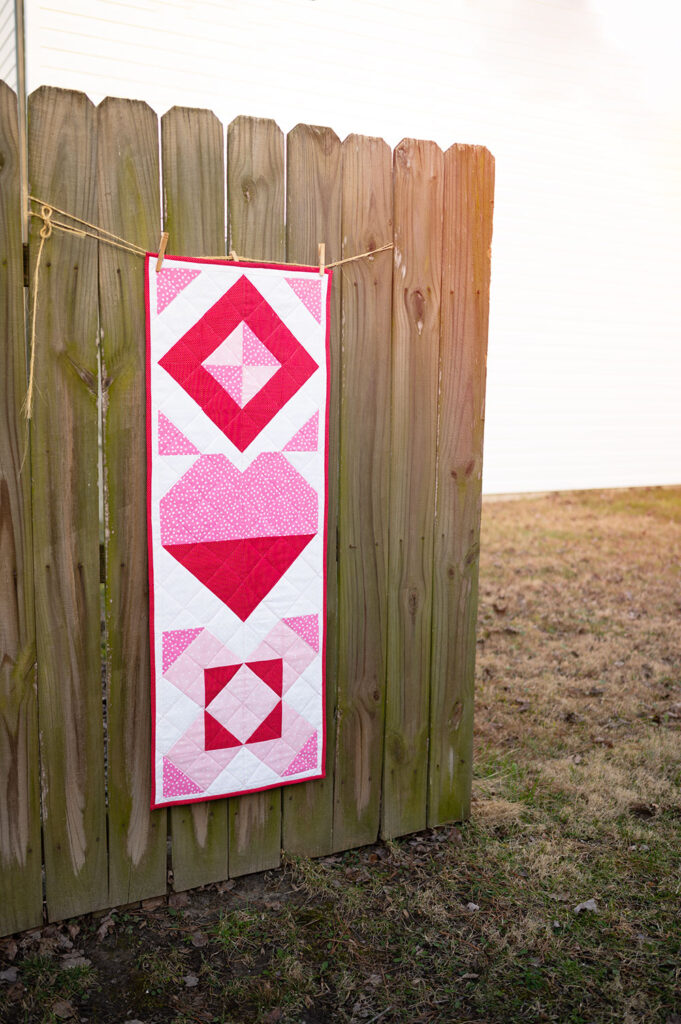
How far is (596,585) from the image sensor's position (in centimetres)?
683

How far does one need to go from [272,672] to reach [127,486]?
0.77 metres

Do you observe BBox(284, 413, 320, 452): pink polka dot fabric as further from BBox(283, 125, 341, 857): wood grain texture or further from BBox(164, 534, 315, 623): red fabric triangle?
BBox(164, 534, 315, 623): red fabric triangle

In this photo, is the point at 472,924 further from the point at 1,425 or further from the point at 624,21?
the point at 624,21

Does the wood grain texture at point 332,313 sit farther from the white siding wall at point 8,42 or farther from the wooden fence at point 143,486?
Answer: the white siding wall at point 8,42

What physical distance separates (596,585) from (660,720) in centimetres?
258

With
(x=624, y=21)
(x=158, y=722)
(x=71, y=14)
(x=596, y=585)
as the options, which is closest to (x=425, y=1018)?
(x=158, y=722)

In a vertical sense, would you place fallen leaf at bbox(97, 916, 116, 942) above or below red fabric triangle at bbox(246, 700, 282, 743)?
below

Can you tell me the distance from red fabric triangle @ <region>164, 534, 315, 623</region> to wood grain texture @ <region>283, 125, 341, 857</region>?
0.70 feet

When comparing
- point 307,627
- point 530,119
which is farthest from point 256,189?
point 530,119

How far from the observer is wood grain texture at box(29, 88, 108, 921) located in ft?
7.32

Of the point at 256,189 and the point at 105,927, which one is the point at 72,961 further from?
the point at 256,189

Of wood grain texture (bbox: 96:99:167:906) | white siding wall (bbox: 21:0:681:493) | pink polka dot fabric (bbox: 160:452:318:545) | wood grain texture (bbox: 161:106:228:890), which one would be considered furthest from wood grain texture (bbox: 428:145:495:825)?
white siding wall (bbox: 21:0:681:493)

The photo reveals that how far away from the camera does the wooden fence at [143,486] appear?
2.30 m

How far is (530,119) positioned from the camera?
25.6ft
